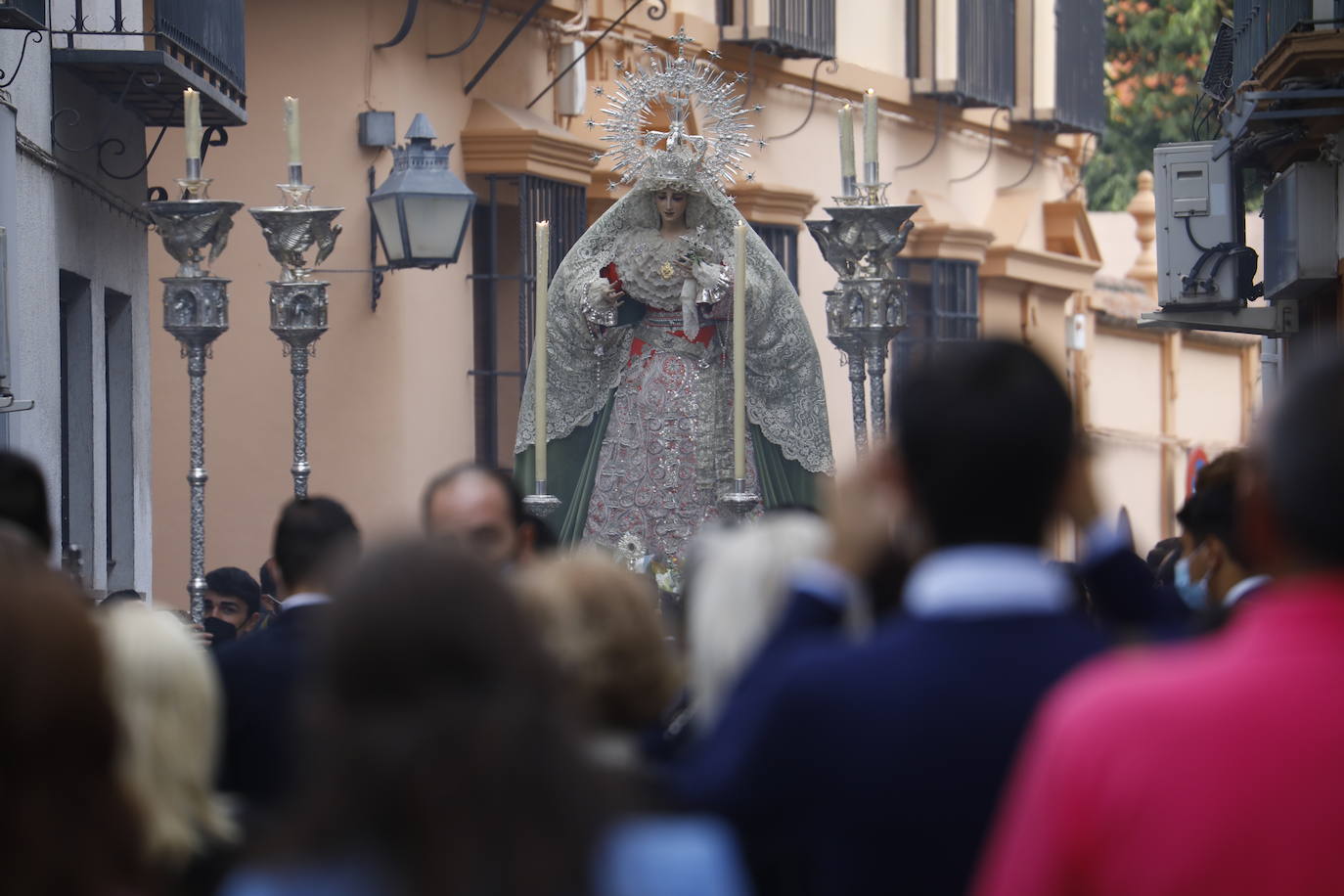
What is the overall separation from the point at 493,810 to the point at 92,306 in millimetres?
6912

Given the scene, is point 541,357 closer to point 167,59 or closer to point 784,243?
point 167,59

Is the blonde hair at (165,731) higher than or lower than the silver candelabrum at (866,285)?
lower

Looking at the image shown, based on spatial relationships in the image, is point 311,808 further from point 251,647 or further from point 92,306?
point 92,306

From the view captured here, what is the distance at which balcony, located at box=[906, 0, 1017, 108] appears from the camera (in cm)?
1512

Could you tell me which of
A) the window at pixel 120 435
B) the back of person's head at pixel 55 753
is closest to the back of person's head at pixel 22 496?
the back of person's head at pixel 55 753

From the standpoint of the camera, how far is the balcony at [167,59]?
752 cm

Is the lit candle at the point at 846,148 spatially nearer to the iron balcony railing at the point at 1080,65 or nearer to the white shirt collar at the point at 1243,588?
the white shirt collar at the point at 1243,588

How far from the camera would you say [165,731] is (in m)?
2.28

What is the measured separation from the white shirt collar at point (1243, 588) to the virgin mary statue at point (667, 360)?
2940 mm

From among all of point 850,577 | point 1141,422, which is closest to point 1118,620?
point 850,577

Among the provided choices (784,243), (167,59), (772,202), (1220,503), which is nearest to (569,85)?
(772,202)

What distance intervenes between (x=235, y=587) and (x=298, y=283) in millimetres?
903

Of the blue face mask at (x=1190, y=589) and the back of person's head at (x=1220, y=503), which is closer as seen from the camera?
the back of person's head at (x=1220, y=503)

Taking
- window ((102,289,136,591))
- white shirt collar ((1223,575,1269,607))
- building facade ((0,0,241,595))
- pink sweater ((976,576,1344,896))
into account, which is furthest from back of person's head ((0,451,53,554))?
window ((102,289,136,591))
